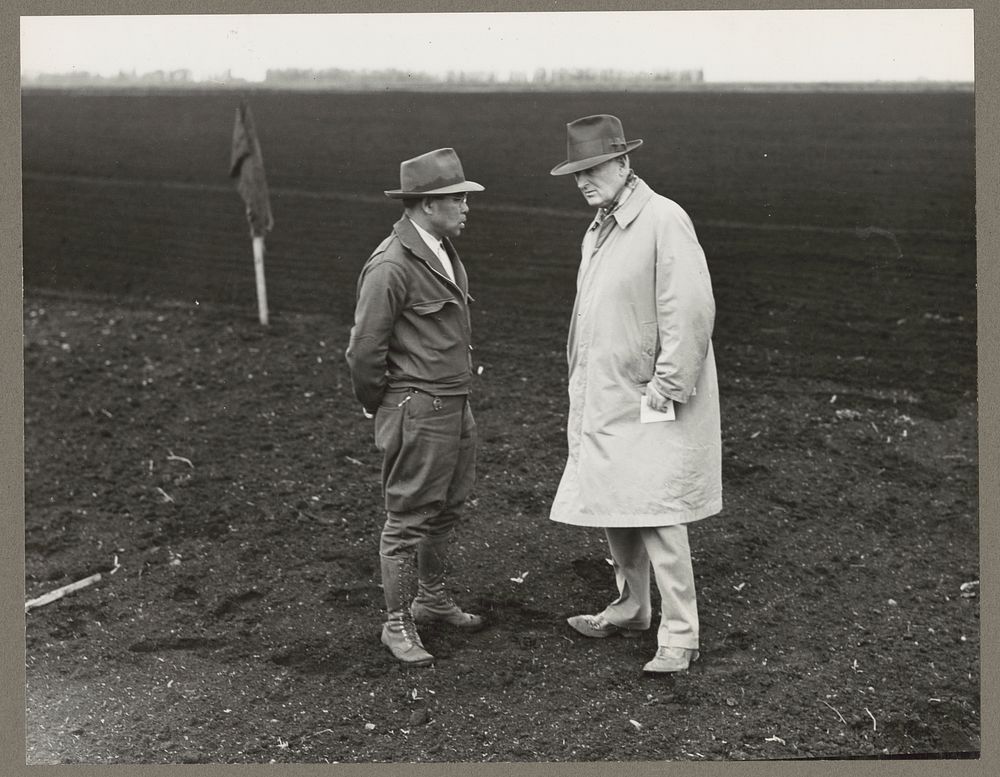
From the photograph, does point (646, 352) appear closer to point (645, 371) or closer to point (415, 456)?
point (645, 371)

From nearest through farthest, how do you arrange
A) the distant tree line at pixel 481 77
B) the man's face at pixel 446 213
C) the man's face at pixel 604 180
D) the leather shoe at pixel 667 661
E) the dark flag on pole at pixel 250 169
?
1. the man's face at pixel 604 180
2. the man's face at pixel 446 213
3. the leather shoe at pixel 667 661
4. the distant tree line at pixel 481 77
5. the dark flag on pole at pixel 250 169

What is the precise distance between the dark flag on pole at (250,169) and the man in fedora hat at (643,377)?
14.7 feet

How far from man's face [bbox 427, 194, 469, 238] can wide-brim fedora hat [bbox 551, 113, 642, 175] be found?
17.6 inches

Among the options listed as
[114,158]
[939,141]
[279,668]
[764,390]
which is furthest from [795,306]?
[114,158]

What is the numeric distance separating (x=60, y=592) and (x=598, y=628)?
9.01ft

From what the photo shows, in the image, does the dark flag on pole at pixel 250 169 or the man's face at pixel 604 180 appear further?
the dark flag on pole at pixel 250 169

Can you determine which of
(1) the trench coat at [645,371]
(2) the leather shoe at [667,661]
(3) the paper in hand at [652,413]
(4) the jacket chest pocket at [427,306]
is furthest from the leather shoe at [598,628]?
(4) the jacket chest pocket at [427,306]

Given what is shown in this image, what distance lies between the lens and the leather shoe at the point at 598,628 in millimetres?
5539

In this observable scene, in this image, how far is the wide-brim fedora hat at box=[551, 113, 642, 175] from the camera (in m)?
4.84

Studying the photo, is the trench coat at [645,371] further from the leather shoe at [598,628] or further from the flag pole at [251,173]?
the flag pole at [251,173]

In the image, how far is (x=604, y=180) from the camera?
489 cm

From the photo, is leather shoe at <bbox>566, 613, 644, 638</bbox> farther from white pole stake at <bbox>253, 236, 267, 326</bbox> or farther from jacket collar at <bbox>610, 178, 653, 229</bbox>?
white pole stake at <bbox>253, 236, 267, 326</bbox>

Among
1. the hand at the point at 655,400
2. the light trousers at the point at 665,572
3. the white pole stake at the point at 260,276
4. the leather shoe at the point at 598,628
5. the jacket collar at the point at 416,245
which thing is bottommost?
the leather shoe at the point at 598,628

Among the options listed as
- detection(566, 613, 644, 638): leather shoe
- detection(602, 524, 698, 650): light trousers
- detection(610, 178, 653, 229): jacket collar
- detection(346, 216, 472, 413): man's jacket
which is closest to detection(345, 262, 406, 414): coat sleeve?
detection(346, 216, 472, 413): man's jacket
